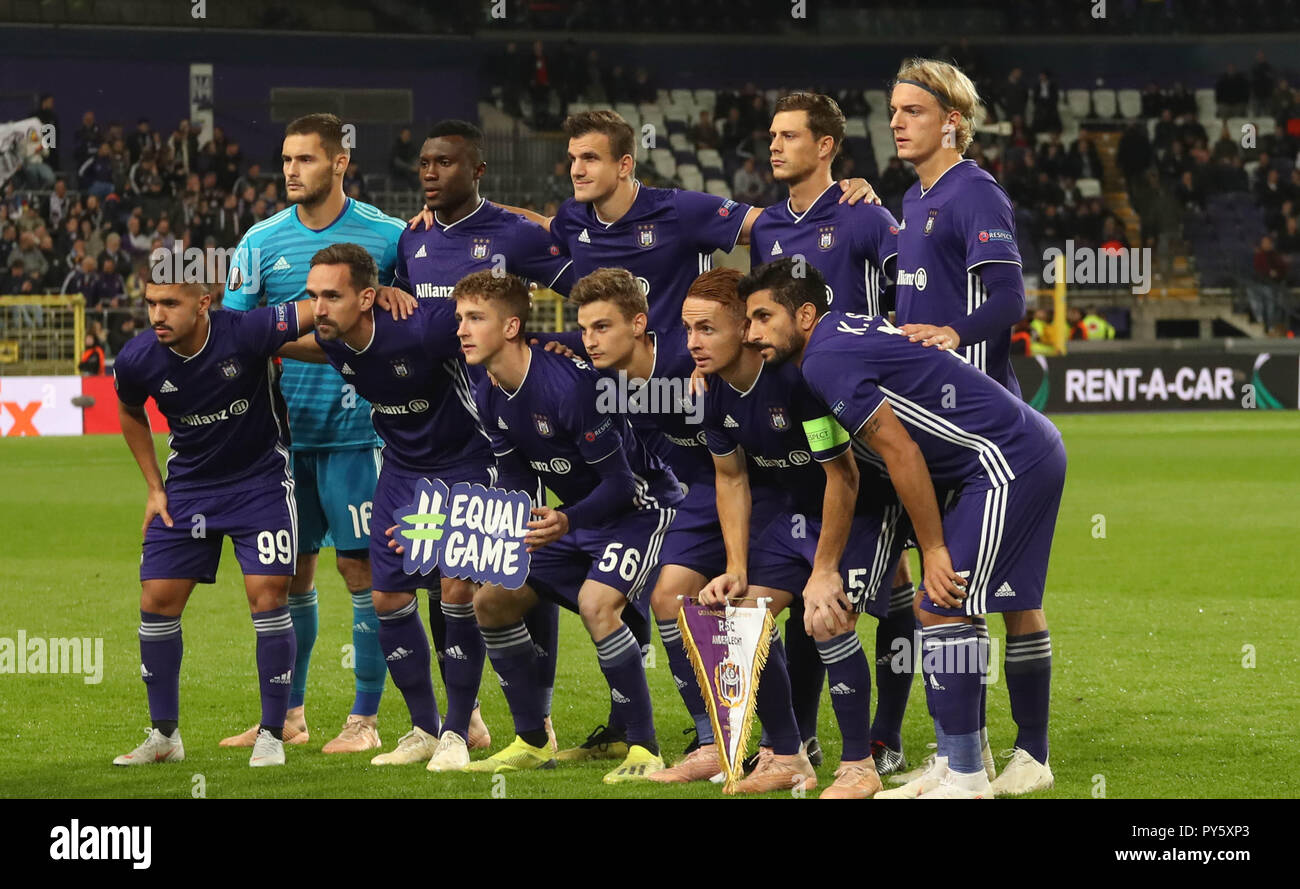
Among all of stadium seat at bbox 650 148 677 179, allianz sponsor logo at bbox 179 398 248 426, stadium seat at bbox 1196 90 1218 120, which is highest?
stadium seat at bbox 1196 90 1218 120

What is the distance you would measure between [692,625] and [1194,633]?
Result: 14.3 feet

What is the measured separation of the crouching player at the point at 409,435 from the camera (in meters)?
6.18

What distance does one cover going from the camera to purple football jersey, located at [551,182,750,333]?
6516 mm

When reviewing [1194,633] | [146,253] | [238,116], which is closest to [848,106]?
[238,116]

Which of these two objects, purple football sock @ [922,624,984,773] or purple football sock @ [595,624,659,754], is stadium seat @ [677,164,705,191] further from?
purple football sock @ [922,624,984,773]

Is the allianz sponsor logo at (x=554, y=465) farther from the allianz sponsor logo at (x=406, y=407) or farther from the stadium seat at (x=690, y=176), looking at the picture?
the stadium seat at (x=690, y=176)

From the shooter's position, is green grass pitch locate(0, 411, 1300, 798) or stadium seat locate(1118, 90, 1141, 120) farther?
stadium seat locate(1118, 90, 1141, 120)

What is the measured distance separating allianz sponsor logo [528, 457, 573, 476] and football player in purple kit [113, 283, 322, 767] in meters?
1.02

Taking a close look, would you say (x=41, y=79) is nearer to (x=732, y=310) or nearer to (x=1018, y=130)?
(x=1018, y=130)

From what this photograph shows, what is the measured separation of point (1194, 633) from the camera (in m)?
8.87

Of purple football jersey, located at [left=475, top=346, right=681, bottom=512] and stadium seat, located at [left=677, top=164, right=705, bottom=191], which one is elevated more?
stadium seat, located at [left=677, top=164, right=705, bottom=191]

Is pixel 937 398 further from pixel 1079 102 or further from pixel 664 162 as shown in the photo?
pixel 1079 102

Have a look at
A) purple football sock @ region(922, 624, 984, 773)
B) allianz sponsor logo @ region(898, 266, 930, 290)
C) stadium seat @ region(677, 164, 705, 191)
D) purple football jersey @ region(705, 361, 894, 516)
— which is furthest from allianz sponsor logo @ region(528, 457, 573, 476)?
stadium seat @ region(677, 164, 705, 191)

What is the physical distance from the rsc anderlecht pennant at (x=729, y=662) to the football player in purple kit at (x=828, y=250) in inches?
24.0
